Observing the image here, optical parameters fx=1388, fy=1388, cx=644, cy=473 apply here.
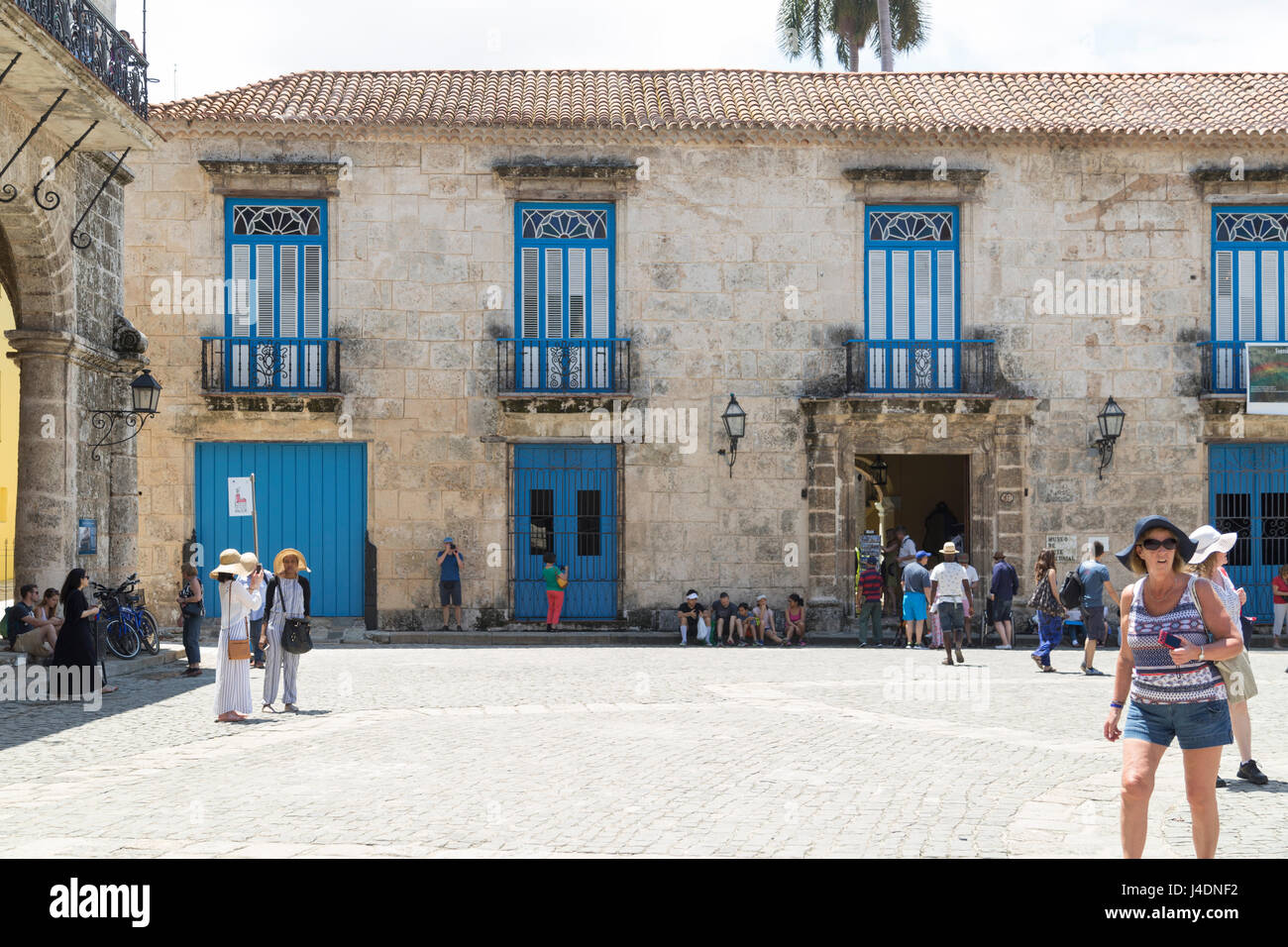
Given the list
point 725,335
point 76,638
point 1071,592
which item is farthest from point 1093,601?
point 76,638

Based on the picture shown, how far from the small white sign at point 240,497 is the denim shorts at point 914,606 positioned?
30.2 feet

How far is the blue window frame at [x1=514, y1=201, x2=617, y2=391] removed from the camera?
21.8 m

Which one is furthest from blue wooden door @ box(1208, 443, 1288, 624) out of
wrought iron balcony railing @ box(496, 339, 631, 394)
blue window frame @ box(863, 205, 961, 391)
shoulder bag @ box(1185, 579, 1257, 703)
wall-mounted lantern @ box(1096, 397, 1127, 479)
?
shoulder bag @ box(1185, 579, 1257, 703)

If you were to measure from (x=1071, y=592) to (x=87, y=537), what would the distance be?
10.8 metres

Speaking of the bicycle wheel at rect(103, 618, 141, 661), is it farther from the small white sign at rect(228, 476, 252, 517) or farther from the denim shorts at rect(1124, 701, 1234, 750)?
the denim shorts at rect(1124, 701, 1234, 750)

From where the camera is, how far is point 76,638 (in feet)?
41.8

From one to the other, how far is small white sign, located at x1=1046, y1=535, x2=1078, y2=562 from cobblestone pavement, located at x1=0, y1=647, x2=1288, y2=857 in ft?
24.6

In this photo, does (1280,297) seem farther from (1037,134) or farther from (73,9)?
(73,9)

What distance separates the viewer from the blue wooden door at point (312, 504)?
70.6 ft

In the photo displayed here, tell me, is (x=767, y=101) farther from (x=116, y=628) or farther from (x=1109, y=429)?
(x=116, y=628)

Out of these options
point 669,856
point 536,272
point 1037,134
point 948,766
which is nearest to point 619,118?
point 536,272

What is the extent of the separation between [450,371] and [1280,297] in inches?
527

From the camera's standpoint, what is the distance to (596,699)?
502 inches

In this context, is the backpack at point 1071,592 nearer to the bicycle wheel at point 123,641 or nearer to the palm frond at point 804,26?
the bicycle wheel at point 123,641
